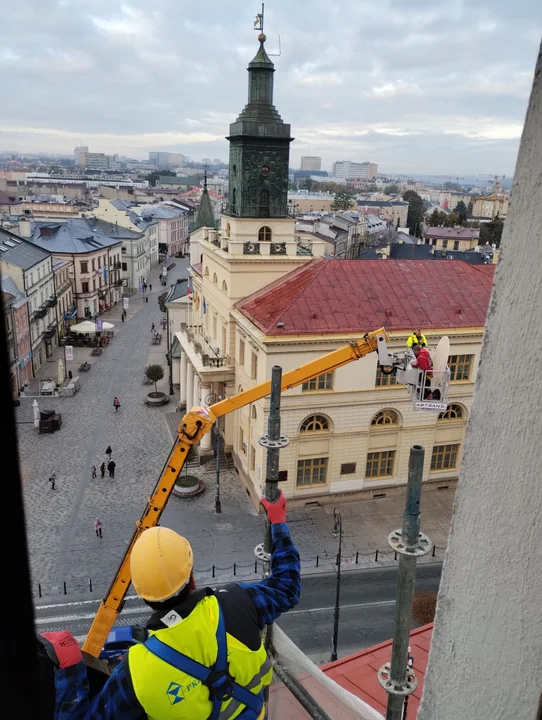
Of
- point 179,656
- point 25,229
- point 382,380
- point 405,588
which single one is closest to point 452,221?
point 25,229

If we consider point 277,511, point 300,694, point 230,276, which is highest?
point 277,511

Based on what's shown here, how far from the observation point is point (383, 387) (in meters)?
29.0

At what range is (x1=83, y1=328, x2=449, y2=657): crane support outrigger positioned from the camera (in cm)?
1416

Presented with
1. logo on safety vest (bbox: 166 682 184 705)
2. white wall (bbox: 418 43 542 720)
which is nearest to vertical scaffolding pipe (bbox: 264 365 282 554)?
logo on safety vest (bbox: 166 682 184 705)

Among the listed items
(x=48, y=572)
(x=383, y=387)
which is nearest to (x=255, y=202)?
(x=383, y=387)

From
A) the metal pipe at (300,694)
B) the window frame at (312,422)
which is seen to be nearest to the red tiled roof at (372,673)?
the metal pipe at (300,694)

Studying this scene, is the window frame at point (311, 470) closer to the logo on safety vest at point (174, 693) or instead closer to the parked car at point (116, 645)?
the parked car at point (116, 645)

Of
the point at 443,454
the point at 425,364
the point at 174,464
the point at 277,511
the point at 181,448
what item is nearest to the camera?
the point at 277,511

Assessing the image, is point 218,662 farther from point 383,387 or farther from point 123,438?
point 123,438

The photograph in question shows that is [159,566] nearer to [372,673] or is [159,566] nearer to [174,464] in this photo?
[372,673]

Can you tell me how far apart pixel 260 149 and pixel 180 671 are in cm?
3214

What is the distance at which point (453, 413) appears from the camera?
3102cm

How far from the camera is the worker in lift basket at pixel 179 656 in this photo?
3.98m

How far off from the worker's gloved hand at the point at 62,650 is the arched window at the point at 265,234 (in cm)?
3098
